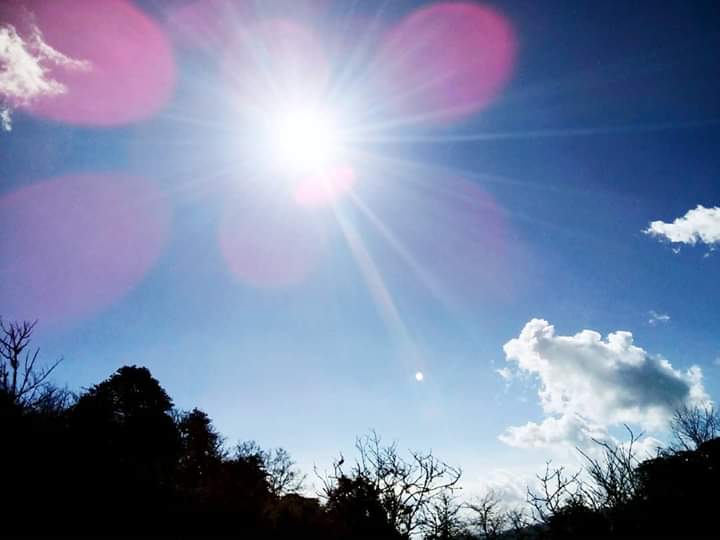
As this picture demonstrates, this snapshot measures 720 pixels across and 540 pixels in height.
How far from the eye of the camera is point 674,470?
867 inches

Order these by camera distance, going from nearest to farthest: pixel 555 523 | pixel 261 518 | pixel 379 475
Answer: pixel 379 475 < pixel 555 523 < pixel 261 518

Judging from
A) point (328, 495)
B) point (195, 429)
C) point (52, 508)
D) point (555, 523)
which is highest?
point (195, 429)

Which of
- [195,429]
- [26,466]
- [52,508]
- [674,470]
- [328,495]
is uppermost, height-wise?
[195,429]

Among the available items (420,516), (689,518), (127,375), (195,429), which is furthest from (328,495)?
(195,429)

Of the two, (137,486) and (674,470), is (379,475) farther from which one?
(674,470)

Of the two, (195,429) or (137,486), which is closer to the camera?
(137,486)

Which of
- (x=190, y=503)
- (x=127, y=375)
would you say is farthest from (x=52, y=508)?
(x=127, y=375)

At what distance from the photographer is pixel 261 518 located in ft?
77.2

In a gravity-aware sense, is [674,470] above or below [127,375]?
below

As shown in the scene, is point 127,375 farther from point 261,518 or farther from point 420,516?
point 420,516

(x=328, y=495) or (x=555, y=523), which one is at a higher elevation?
(x=328, y=495)

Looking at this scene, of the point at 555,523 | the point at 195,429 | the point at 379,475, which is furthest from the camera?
the point at 195,429

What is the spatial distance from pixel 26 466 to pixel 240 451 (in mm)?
40107

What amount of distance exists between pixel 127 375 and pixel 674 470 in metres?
41.7
